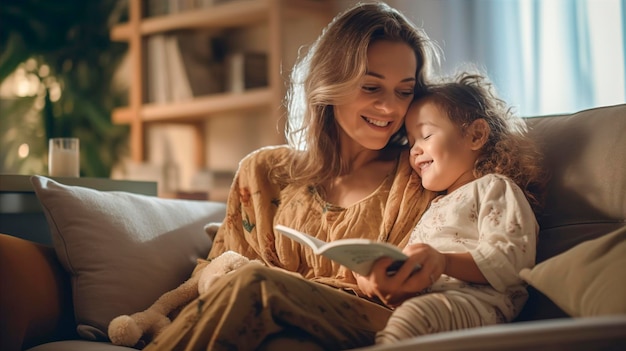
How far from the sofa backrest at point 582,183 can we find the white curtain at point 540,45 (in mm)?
619

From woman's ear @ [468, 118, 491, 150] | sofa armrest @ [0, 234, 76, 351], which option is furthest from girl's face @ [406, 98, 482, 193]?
sofa armrest @ [0, 234, 76, 351]

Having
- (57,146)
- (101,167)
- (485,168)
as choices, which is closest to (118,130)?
(101,167)

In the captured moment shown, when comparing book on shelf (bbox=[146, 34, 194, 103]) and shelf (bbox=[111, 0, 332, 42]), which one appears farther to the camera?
book on shelf (bbox=[146, 34, 194, 103])

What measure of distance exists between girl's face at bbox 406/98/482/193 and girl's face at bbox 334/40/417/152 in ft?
0.37

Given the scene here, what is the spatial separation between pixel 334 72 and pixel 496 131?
1.40 feet

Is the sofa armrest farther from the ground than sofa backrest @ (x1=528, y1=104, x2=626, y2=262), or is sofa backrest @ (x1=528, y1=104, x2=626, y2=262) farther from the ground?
sofa backrest @ (x1=528, y1=104, x2=626, y2=262)

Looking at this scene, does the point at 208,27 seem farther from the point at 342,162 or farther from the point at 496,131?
the point at 496,131

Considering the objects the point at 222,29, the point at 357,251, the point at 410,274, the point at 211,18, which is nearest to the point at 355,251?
the point at 357,251

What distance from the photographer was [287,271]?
1.62 metres

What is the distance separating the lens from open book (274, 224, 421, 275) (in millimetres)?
1162

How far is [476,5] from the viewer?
2678mm

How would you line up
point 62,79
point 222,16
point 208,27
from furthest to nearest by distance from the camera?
point 62,79, point 208,27, point 222,16

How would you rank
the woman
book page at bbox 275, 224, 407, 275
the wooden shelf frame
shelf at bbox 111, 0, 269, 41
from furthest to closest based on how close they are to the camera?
shelf at bbox 111, 0, 269, 41, the wooden shelf frame, the woman, book page at bbox 275, 224, 407, 275

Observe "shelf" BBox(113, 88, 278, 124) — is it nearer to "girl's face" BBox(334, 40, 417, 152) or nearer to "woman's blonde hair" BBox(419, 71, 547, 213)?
"girl's face" BBox(334, 40, 417, 152)
